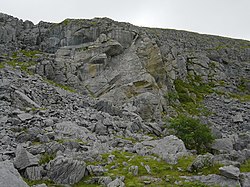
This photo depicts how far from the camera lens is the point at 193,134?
26906 mm

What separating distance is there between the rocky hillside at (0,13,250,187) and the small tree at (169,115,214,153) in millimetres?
98

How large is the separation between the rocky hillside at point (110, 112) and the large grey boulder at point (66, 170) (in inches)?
2.0

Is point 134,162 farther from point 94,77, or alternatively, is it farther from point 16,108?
point 94,77

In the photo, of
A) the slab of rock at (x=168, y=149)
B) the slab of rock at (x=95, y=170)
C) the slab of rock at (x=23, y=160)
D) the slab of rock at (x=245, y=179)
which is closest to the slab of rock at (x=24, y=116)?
the slab of rock at (x=23, y=160)

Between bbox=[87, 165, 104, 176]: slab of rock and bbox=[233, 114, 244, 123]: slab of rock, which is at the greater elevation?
bbox=[87, 165, 104, 176]: slab of rock

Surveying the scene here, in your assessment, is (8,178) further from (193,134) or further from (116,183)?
(193,134)

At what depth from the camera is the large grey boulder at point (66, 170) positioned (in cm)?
1498

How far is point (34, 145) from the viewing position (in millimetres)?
19359

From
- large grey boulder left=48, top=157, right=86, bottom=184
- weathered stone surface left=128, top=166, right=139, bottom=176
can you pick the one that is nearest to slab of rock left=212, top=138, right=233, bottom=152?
weathered stone surface left=128, top=166, right=139, bottom=176

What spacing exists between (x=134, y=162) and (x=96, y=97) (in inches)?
916

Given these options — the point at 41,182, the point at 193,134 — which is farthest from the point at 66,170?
the point at 193,134

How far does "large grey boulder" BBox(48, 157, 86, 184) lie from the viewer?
15.0 m

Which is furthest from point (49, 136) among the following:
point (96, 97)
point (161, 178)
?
point (96, 97)

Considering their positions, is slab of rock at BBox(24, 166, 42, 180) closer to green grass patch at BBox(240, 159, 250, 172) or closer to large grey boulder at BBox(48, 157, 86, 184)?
large grey boulder at BBox(48, 157, 86, 184)
